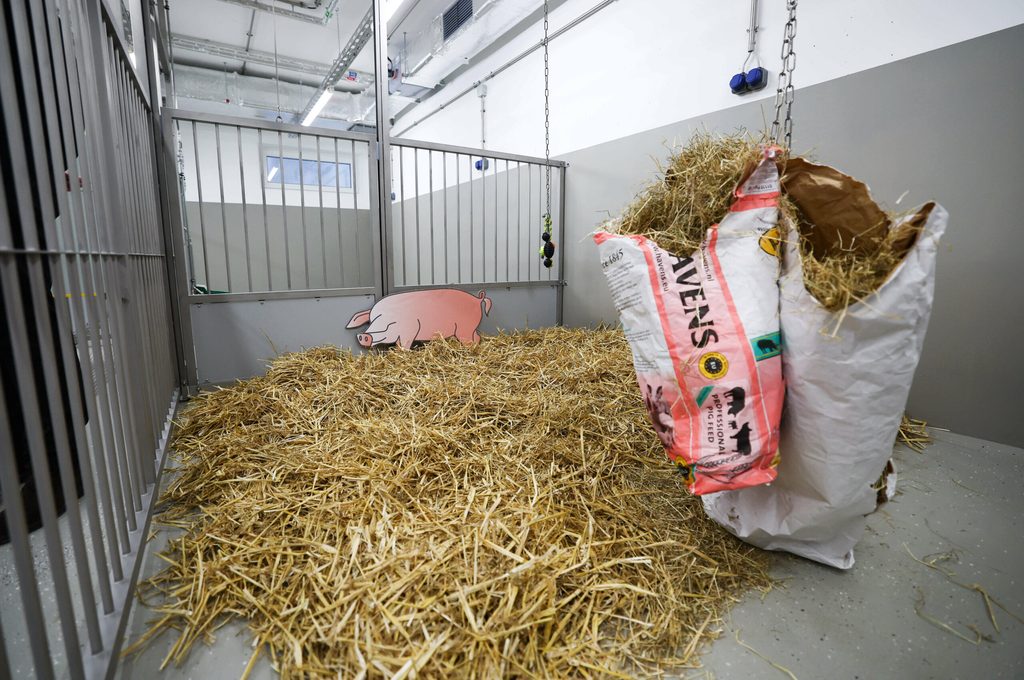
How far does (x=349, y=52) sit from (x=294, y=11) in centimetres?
66

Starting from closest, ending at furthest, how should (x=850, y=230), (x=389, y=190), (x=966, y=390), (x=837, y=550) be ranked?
(x=850, y=230), (x=837, y=550), (x=966, y=390), (x=389, y=190)

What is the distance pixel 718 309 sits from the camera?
110 cm

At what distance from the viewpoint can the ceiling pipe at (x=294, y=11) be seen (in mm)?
4297

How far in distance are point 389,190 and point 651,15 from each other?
228cm

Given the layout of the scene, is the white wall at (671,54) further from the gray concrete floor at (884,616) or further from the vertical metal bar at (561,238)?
the gray concrete floor at (884,616)

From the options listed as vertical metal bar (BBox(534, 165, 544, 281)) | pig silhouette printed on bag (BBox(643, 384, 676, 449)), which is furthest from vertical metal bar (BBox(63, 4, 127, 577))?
vertical metal bar (BBox(534, 165, 544, 281))

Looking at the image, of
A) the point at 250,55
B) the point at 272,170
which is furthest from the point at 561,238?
the point at 272,170

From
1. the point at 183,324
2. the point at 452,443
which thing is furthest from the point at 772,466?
the point at 183,324

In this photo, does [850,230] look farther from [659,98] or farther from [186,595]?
[659,98]

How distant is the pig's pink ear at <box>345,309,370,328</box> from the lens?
10.0 ft

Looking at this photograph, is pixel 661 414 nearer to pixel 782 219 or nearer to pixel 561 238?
pixel 782 219

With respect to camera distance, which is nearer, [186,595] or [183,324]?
[186,595]

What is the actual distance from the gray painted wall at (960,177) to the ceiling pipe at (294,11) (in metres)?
4.49

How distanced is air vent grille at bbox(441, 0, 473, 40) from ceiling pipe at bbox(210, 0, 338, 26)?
1.10m
